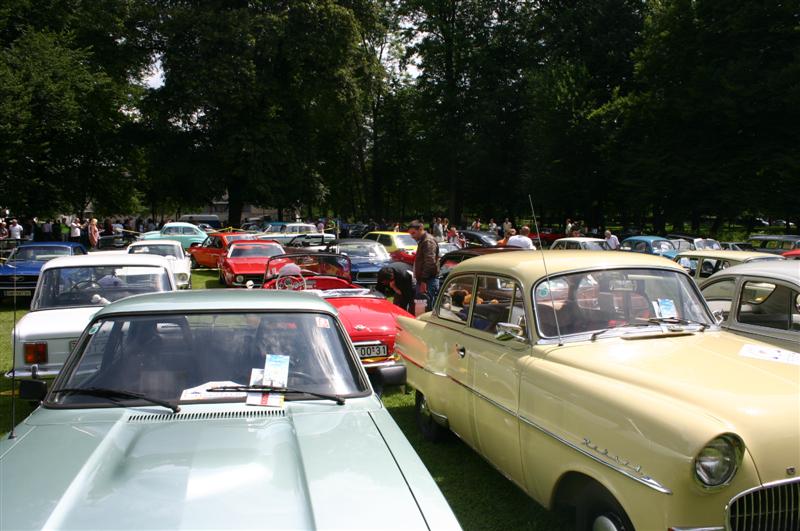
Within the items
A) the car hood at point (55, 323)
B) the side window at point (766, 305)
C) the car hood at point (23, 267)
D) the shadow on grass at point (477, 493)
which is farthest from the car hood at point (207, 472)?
the car hood at point (23, 267)

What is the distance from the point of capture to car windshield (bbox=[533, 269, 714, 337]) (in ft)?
14.8

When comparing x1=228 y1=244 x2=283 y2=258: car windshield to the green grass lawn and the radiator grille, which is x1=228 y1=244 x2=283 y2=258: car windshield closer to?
the green grass lawn

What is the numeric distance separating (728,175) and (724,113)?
298 cm

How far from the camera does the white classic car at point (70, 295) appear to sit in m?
6.69

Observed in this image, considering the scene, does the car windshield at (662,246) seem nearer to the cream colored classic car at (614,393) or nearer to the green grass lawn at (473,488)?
the green grass lawn at (473,488)

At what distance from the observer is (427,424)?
6.09 meters

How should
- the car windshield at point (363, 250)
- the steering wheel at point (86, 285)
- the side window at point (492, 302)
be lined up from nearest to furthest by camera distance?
1. the side window at point (492, 302)
2. the steering wheel at point (86, 285)
3. the car windshield at point (363, 250)

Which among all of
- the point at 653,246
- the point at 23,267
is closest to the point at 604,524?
the point at 23,267

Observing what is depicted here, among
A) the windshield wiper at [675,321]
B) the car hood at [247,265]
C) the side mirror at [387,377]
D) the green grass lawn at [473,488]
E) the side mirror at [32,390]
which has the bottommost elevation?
the green grass lawn at [473,488]

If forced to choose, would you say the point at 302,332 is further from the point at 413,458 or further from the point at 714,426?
→ the point at 714,426

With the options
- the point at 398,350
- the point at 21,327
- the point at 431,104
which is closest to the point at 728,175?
the point at 431,104

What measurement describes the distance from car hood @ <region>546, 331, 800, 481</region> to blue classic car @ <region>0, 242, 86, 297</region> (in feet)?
45.2

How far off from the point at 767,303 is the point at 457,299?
314cm

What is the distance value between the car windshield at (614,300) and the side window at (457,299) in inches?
40.9
